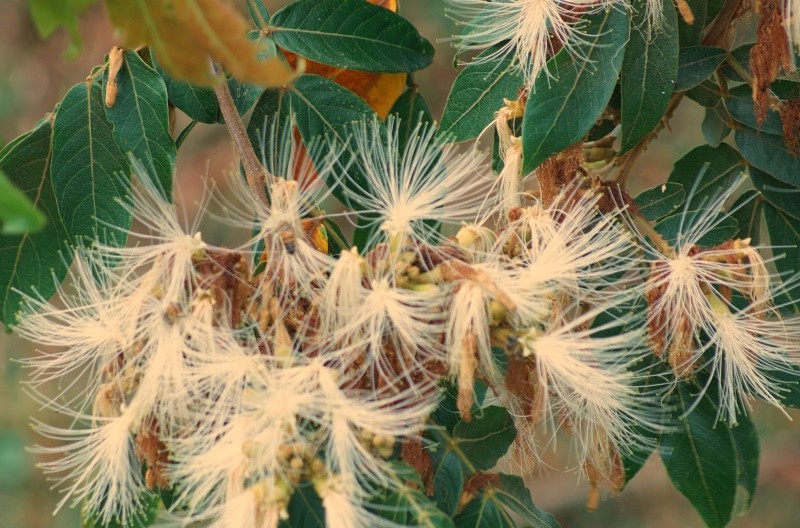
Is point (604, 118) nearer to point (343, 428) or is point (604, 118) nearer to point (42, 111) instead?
point (343, 428)

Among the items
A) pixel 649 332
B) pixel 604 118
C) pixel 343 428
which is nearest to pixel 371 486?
pixel 343 428

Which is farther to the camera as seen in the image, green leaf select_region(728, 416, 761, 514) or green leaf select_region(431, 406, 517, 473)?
green leaf select_region(728, 416, 761, 514)

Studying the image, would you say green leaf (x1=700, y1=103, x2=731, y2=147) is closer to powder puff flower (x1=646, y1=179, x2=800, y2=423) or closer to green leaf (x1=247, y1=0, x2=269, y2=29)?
powder puff flower (x1=646, y1=179, x2=800, y2=423)

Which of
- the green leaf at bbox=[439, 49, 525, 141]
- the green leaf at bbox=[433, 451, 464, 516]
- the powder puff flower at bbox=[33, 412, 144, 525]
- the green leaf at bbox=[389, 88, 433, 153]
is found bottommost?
the green leaf at bbox=[433, 451, 464, 516]

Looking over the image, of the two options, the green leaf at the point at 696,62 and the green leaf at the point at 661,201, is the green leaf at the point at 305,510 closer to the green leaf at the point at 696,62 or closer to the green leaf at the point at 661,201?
the green leaf at the point at 661,201

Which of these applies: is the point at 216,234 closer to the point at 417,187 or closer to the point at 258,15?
the point at 258,15

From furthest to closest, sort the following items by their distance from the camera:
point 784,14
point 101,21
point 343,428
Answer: point 101,21
point 784,14
point 343,428

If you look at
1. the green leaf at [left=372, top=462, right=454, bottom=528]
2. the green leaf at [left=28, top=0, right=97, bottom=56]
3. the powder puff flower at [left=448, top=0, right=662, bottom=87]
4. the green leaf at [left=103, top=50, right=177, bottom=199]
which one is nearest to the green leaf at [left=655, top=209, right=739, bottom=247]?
the powder puff flower at [left=448, top=0, right=662, bottom=87]
